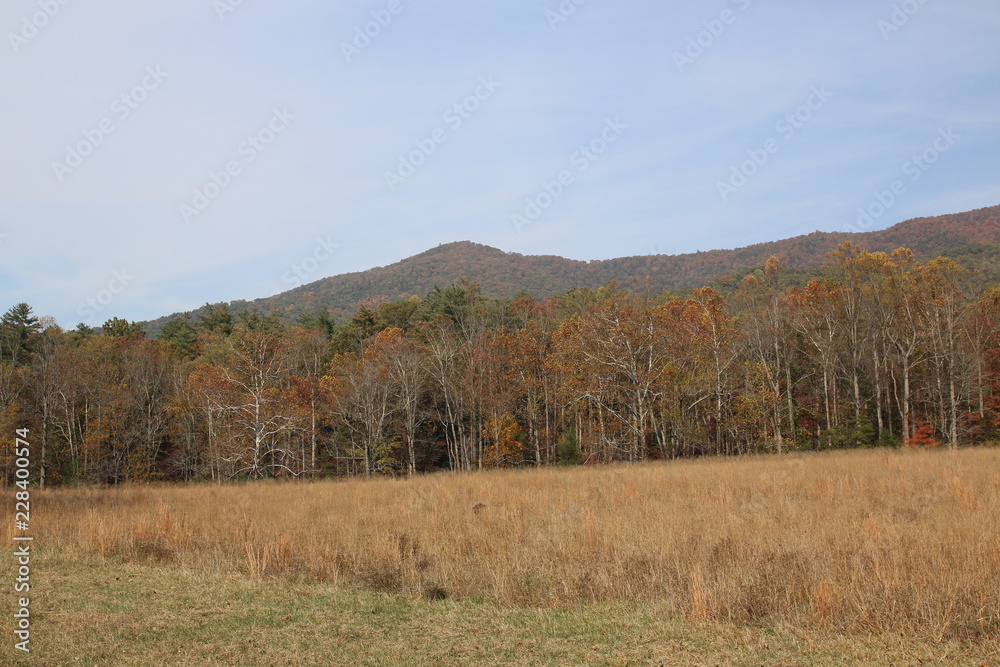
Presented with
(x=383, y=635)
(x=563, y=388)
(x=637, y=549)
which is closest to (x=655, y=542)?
(x=637, y=549)

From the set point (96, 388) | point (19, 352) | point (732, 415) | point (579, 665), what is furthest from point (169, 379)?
point (579, 665)

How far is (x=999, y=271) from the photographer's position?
2126 inches

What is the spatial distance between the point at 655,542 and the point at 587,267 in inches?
5568

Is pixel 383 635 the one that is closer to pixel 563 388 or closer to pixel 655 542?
pixel 655 542

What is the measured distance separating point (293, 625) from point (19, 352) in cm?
5664

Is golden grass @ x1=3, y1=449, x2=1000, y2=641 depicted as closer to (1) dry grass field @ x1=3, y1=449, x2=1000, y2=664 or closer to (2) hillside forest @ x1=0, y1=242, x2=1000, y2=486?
(1) dry grass field @ x1=3, y1=449, x2=1000, y2=664

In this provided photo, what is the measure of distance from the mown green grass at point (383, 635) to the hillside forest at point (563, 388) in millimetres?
24865

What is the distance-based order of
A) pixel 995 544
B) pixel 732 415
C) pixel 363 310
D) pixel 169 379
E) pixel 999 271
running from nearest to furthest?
pixel 995 544, pixel 732 415, pixel 169 379, pixel 999 271, pixel 363 310

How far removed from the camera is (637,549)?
7844 millimetres

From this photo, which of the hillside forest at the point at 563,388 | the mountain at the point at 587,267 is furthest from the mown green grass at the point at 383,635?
the mountain at the point at 587,267

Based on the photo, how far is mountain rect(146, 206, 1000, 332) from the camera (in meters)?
98.8

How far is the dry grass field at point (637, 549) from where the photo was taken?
228 inches

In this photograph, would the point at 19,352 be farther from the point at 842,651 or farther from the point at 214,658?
the point at 842,651

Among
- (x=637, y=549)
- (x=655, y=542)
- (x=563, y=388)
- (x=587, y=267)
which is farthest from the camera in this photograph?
(x=587, y=267)
